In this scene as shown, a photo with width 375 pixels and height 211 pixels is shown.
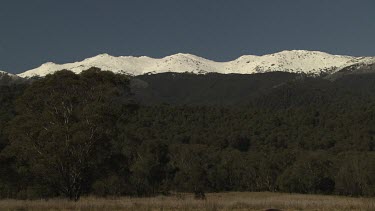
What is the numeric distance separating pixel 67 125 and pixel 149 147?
60.9 m

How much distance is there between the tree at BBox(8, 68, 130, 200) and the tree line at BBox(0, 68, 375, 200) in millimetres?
79

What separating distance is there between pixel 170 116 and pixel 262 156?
65353 millimetres

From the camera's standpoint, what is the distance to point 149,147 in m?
98.8

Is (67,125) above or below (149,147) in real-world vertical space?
above

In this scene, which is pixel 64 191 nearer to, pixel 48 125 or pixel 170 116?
pixel 48 125

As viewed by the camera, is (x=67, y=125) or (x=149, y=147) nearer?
(x=67, y=125)

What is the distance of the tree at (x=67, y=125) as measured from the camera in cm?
3816

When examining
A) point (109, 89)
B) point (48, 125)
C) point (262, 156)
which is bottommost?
point (262, 156)

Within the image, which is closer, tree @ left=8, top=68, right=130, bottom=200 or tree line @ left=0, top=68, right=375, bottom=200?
tree @ left=8, top=68, right=130, bottom=200

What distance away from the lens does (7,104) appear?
244 feet

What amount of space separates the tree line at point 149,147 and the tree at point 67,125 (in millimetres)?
79

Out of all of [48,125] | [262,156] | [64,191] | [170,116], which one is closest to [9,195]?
[64,191]

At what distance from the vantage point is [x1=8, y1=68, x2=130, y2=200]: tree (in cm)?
3816

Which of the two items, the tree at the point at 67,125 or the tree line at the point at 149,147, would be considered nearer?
the tree at the point at 67,125
